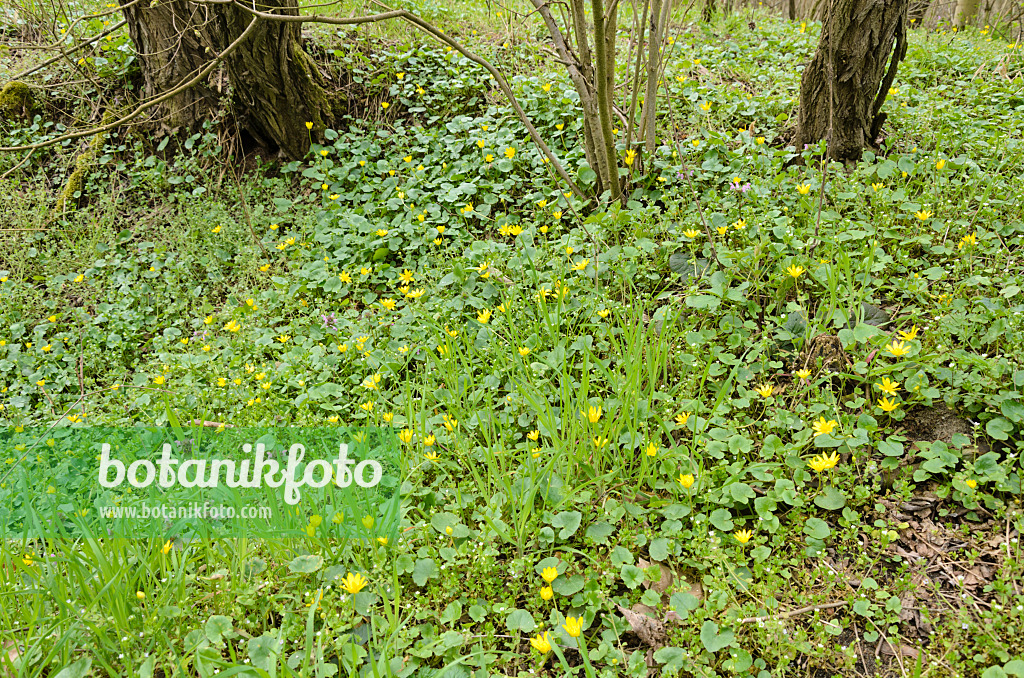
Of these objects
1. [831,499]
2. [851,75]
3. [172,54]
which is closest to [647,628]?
[831,499]

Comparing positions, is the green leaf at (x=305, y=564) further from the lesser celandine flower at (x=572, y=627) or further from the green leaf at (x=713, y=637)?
the green leaf at (x=713, y=637)

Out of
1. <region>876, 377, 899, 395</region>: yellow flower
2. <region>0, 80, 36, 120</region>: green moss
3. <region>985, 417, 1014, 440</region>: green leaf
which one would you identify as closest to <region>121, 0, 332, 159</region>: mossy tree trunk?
<region>0, 80, 36, 120</region>: green moss

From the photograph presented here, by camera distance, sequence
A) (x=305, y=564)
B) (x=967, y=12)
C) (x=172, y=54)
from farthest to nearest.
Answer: (x=967, y=12) < (x=172, y=54) < (x=305, y=564)

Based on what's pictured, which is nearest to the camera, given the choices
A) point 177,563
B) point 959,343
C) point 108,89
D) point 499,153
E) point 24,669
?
point 24,669

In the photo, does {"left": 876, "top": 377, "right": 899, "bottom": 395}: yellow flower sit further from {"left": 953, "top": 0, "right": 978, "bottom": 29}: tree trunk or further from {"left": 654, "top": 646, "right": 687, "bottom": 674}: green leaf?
{"left": 953, "top": 0, "right": 978, "bottom": 29}: tree trunk

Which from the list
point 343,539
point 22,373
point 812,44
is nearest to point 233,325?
point 22,373

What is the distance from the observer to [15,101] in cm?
482

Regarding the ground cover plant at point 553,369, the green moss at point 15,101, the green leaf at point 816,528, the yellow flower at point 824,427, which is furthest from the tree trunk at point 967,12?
the green moss at point 15,101

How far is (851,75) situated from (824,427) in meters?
2.02

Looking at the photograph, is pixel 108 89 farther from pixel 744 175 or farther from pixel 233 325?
pixel 744 175

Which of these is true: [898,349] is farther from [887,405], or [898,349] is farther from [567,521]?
[567,521]

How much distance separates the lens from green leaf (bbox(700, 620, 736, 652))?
63.2 inches

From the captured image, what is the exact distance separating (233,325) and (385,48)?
2747mm

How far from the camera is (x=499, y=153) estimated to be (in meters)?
3.76
